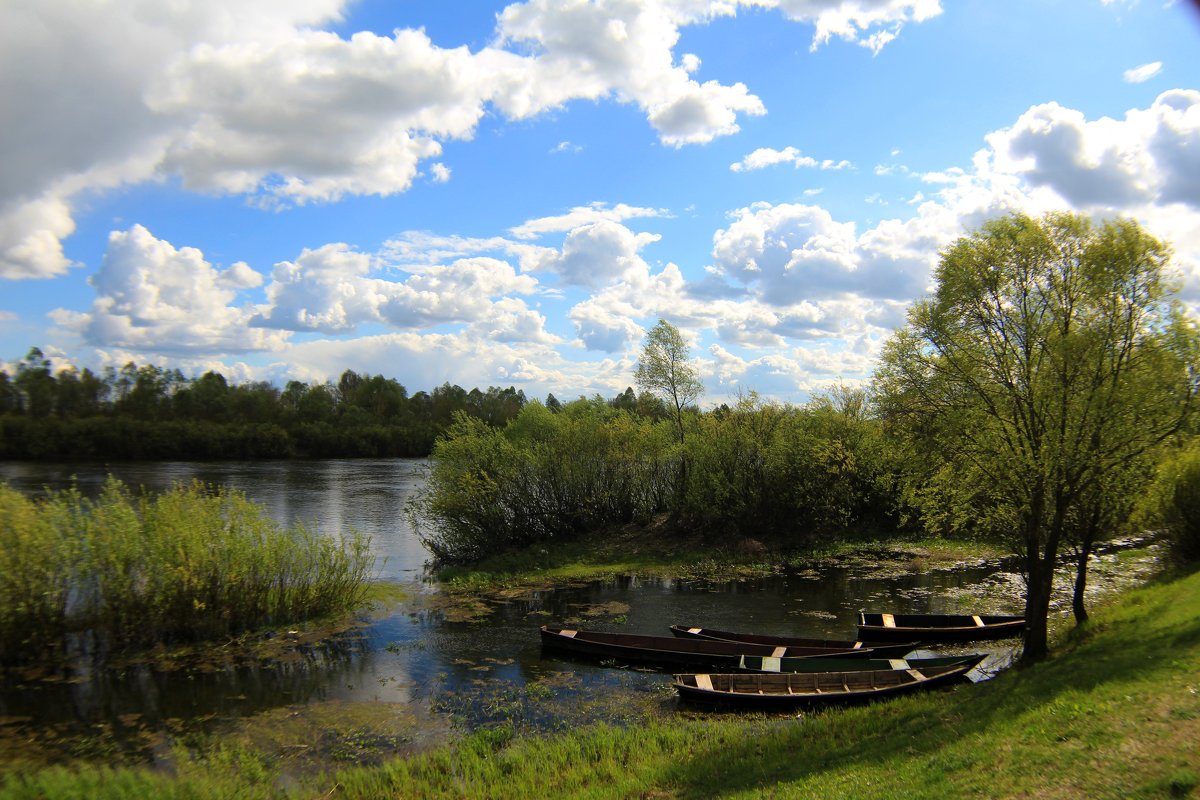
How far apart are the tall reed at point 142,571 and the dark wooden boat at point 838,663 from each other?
17.6 metres

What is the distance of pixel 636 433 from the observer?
4641 cm

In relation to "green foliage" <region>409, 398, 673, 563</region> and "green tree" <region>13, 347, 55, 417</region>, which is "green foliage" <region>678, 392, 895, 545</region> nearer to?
"green foliage" <region>409, 398, 673, 563</region>

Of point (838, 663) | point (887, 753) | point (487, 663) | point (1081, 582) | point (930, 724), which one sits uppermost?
point (1081, 582)

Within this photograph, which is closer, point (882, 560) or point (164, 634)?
point (164, 634)

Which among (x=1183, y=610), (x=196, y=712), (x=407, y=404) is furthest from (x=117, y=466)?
(x=1183, y=610)

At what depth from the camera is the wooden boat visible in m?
17.7

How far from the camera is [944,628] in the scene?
76.4 ft

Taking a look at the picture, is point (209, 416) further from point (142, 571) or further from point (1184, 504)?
point (1184, 504)

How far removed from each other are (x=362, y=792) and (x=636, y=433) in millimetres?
33976

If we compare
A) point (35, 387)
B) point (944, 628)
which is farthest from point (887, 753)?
point (35, 387)

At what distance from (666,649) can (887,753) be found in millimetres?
10629

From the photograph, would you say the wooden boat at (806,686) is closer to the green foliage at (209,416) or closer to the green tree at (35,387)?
the green foliage at (209,416)

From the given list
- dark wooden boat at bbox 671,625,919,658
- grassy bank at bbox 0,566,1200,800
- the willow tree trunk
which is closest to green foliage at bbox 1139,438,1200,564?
the willow tree trunk

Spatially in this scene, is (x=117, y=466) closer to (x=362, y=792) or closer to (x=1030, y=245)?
(x=362, y=792)
